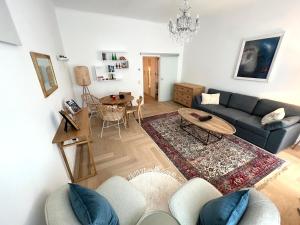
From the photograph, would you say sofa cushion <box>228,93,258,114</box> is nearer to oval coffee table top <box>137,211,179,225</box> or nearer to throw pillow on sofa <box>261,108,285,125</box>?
throw pillow on sofa <box>261,108,285,125</box>

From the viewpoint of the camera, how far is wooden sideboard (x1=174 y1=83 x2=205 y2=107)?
451cm

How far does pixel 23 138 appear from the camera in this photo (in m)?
0.99

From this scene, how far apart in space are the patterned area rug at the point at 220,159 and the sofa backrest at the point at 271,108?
84cm

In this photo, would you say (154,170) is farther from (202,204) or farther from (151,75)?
(151,75)

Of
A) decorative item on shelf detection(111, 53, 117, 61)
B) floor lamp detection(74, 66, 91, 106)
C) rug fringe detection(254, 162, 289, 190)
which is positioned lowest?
rug fringe detection(254, 162, 289, 190)

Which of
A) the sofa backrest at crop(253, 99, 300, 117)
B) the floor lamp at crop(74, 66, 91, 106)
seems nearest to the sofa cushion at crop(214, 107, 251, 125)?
the sofa backrest at crop(253, 99, 300, 117)

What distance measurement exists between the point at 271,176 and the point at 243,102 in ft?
6.36

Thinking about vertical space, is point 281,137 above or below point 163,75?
below

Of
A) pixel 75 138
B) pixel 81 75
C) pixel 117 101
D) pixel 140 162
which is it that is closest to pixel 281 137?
pixel 140 162

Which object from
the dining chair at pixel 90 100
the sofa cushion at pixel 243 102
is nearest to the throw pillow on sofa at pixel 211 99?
the sofa cushion at pixel 243 102

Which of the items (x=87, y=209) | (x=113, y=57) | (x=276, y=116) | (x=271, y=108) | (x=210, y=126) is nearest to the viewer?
(x=87, y=209)

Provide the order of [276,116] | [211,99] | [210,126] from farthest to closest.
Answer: [211,99]
[210,126]
[276,116]

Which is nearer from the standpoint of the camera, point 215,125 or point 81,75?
point 215,125

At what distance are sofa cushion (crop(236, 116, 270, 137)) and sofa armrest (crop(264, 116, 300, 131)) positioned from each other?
103mm
